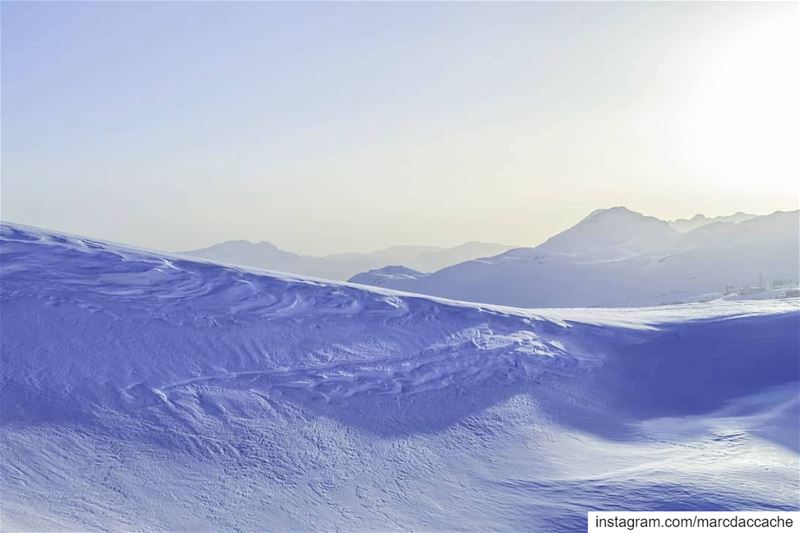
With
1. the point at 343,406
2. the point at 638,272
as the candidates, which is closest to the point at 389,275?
the point at 638,272

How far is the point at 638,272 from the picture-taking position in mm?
116750

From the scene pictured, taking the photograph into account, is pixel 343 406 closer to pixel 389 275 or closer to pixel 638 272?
pixel 638 272

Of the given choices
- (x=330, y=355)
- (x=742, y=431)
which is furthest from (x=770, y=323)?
(x=330, y=355)

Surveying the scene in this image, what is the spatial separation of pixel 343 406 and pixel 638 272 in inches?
4574

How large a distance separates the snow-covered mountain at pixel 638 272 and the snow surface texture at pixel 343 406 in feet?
273

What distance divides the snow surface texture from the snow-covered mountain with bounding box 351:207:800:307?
83221mm

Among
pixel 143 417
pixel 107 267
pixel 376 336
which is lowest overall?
pixel 143 417

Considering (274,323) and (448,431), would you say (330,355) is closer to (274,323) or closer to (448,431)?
(274,323)

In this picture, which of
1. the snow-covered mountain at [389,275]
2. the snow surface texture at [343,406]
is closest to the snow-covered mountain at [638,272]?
the snow-covered mountain at [389,275]

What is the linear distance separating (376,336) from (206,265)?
462 cm

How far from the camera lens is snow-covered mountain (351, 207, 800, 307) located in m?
103

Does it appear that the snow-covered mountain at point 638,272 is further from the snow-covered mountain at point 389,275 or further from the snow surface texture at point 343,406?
the snow surface texture at point 343,406

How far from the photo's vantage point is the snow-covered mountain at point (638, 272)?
102750 mm

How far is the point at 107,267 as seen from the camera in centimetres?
1301
